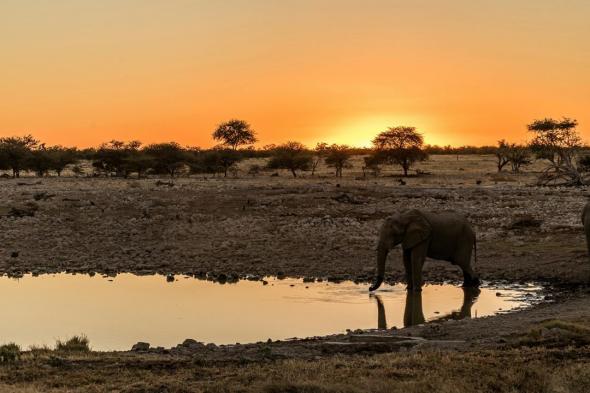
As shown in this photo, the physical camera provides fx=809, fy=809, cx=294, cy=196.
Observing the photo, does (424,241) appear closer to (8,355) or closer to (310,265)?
(310,265)

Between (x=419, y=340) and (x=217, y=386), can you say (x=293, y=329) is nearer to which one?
(x=419, y=340)

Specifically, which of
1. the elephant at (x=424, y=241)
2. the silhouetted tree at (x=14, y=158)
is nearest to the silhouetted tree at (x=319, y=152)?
the silhouetted tree at (x=14, y=158)

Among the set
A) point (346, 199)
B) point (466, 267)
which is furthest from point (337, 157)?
point (466, 267)

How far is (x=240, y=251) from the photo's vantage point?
976 inches

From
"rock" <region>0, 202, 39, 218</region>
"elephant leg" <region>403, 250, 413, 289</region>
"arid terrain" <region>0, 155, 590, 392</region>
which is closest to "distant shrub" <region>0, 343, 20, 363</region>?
"arid terrain" <region>0, 155, 590, 392</region>

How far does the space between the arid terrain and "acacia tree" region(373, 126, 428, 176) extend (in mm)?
29329

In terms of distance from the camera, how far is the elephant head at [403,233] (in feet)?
65.0

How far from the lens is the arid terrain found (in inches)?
389

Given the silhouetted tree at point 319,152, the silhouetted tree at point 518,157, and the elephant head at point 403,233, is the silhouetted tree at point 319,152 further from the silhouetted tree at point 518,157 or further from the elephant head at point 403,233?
the elephant head at point 403,233

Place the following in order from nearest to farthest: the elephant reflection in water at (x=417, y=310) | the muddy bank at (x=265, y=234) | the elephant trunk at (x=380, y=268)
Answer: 1. the elephant reflection in water at (x=417, y=310)
2. the elephant trunk at (x=380, y=268)
3. the muddy bank at (x=265, y=234)

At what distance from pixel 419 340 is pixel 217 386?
4264 mm

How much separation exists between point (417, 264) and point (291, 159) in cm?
5826

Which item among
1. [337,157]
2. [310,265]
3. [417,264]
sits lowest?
[310,265]

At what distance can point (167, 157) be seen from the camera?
75.3m
